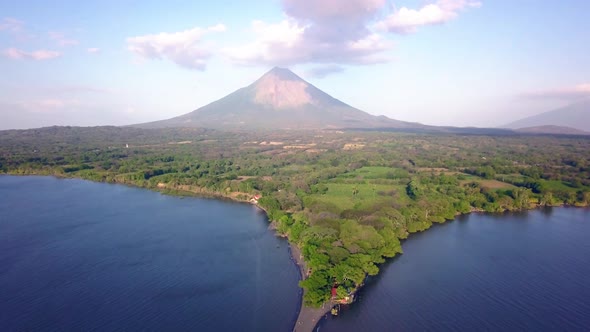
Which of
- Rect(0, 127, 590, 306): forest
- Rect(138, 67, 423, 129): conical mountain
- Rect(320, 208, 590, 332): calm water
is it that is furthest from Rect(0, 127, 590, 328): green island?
Rect(138, 67, 423, 129): conical mountain

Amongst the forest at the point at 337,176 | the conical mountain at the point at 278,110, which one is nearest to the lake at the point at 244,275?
the forest at the point at 337,176

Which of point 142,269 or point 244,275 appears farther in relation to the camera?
point 142,269

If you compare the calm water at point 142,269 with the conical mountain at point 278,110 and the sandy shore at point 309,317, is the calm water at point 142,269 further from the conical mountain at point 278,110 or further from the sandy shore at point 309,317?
the conical mountain at point 278,110

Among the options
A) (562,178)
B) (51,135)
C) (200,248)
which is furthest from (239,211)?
(51,135)

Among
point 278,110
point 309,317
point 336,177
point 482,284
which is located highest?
point 278,110

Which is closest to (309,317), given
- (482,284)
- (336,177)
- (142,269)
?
(482,284)

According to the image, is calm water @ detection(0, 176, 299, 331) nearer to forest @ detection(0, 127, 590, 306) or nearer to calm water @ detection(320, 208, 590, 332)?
forest @ detection(0, 127, 590, 306)

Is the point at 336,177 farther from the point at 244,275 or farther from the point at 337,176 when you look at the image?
the point at 244,275
